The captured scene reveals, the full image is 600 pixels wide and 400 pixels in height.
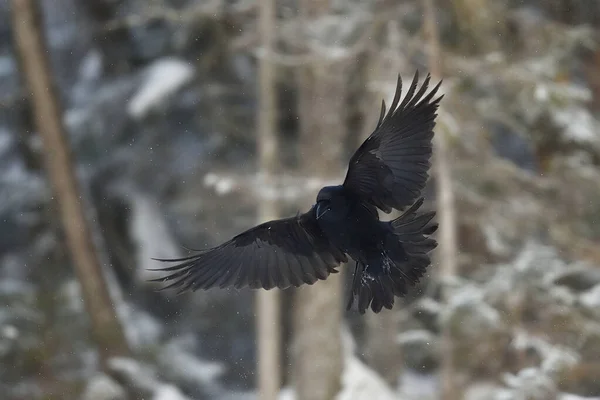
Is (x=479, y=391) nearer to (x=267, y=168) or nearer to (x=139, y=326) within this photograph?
(x=267, y=168)

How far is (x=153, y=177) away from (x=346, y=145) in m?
3.11

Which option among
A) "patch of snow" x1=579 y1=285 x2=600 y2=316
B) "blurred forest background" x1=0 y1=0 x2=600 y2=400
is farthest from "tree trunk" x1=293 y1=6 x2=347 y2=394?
"patch of snow" x1=579 y1=285 x2=600 y2=316

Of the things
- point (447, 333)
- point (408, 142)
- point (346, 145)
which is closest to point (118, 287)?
point (346, 145)

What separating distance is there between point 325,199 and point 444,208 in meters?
4.84

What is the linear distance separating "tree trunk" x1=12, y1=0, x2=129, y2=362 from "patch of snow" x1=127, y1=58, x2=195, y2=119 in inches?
38.8

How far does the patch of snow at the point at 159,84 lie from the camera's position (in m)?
9.55

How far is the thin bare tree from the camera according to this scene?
22.0 feet

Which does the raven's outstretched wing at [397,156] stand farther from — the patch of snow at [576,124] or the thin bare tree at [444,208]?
the patch of snow at [576,124]

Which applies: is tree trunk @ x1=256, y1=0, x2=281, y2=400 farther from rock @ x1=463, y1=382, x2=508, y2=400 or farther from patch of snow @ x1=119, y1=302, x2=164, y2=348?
patch of snow @ x1=119, y1=302, x2=164, y2=348

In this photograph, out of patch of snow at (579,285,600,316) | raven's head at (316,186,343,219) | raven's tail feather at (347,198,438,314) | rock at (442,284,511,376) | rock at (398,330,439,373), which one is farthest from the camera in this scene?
rock at (398,330,439,373)

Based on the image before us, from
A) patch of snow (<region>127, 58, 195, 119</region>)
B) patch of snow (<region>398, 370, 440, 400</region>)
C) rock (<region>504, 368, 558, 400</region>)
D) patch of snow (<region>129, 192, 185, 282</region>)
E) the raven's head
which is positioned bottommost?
the raven's head

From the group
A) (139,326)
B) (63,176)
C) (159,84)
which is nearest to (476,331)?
(159,84)

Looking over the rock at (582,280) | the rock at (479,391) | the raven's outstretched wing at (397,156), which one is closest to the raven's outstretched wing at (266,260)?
the raven's outstretched wing at (397,156)

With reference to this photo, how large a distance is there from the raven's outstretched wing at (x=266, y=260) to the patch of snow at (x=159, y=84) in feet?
22.7
